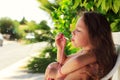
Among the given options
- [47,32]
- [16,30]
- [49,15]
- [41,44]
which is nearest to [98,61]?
[49,15]

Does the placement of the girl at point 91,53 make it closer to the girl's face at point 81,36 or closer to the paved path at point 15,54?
the girl's face at point 81,36

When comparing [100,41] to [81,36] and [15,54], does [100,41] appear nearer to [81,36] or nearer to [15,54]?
[81,36]

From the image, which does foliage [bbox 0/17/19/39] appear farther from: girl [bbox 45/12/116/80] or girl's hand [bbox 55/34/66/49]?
girl [bbox 45/12/116/80]

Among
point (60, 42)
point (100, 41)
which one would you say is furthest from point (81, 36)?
point (60, 42)

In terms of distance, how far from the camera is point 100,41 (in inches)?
121

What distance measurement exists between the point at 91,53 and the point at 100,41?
0.13m

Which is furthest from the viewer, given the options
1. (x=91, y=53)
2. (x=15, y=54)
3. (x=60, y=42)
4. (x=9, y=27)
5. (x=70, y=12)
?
(x=9, y=27)

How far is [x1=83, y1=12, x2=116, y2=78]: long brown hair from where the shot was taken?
3.05 meters

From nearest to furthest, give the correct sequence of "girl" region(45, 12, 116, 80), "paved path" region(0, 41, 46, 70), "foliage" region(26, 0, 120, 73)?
"girl" region(45, 12, 116, 80)
"foliage" region(26, 0, 120, 73)
"paved path" region(0, 41, 46, 70)

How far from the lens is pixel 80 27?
3125mm

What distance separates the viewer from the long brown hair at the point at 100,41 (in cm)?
305

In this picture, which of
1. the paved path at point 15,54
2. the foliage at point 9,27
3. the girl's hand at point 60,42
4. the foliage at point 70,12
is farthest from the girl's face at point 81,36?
Answer: the foliage at point 9,27

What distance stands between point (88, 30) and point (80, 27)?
8 centimetres

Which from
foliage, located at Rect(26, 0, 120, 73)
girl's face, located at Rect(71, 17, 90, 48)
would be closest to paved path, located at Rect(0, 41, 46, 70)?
foliage, located at Rect(26, 0, 120, 73)
